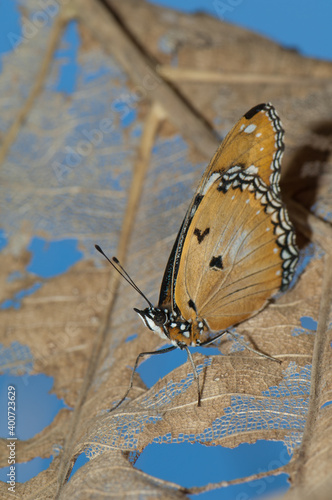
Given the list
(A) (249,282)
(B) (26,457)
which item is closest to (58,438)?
(B) (26,457)

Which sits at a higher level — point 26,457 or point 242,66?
point 242,66

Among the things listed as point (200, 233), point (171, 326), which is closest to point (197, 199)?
point (200, 233)

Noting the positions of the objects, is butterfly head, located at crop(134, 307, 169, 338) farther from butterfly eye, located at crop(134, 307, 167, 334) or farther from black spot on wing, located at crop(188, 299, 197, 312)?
black spot on wing, located at crop(188, 299, 197, 312)

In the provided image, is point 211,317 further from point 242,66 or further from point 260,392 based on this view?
point 242,66

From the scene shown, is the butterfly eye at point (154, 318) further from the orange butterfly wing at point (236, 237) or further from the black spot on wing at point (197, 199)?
the black spot on wing at point (197, 199)

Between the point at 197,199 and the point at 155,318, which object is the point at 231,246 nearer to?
the point at 197,199

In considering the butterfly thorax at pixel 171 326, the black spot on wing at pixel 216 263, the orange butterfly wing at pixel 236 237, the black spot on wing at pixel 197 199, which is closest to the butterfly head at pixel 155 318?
the butterfly thorax at pixel 171 326

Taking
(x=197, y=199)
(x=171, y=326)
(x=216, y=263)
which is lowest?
(x=171, y=326)
